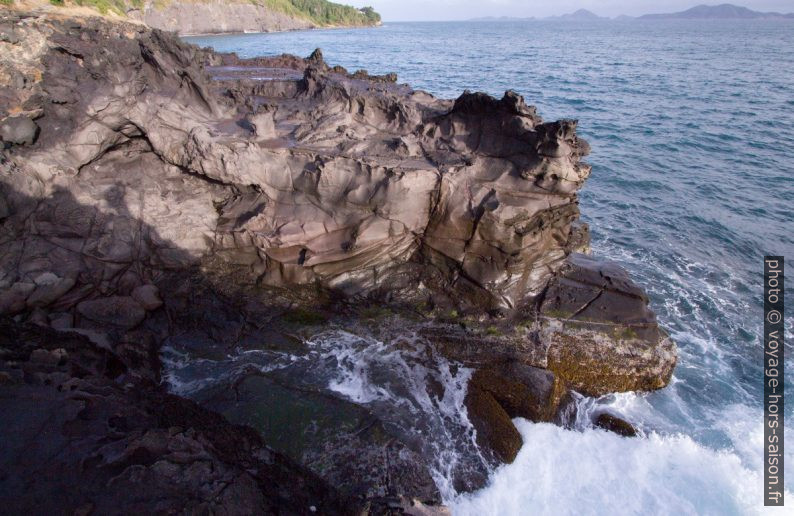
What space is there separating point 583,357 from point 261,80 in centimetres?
1539

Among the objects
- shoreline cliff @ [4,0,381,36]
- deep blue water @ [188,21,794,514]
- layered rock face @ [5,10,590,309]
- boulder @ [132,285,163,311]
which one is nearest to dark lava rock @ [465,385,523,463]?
deep blue water @ [188,21,794,514]

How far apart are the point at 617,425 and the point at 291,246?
916 centimetres

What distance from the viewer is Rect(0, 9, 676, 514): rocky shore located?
9.62 m

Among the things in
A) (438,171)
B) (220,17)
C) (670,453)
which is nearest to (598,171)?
(438,171)

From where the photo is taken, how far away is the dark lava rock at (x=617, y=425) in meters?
9.89

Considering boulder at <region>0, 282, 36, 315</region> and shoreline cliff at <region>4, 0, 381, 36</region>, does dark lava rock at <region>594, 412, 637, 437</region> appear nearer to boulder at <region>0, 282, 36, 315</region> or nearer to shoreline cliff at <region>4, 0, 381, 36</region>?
boulder at <region>0, 282, 36, 315</region>

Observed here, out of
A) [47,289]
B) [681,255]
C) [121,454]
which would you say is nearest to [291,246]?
[47,289]

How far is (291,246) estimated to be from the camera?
38.4ft

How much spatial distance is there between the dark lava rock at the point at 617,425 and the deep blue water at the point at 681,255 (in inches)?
7.1

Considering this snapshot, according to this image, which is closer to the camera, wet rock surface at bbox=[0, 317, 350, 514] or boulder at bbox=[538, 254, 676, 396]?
wet rock surface at bbox=[0, 317, 350, 514]

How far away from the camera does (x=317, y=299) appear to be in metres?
11.6

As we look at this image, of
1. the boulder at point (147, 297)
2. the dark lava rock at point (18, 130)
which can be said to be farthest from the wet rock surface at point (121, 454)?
the dark lava rock at point (18, 130)

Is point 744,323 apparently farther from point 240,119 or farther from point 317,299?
point 240,119

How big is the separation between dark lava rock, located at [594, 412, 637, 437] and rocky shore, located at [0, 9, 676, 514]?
88mm
